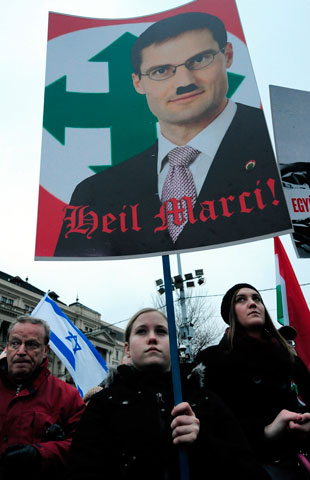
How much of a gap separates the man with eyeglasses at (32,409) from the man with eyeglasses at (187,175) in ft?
2.80

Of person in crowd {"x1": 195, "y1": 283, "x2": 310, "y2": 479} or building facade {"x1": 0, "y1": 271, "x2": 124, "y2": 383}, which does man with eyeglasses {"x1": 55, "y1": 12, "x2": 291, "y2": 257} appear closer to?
person in crowd {"x1": 195, "y1": 283, "x2": 310, "y2": 479}

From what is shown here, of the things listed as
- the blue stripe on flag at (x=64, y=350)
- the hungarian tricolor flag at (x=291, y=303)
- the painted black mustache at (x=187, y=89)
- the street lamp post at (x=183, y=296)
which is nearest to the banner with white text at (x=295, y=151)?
the hungarian tricolor flag at (x=291, y=303)

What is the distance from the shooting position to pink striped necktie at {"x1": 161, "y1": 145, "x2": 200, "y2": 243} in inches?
69.9

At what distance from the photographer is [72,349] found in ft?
18.1

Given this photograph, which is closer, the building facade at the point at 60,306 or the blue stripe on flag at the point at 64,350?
the blue stripe on flag at the point at 64,350

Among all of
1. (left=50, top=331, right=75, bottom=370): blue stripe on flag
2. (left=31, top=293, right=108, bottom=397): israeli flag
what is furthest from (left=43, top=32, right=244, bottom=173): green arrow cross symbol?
(left=50, top=331, right=75, bottom=370): blue stripe on flag

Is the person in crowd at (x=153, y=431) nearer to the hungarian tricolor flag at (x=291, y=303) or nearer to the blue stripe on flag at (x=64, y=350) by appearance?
the hungarian tricolor flag at (x=291, y=303)

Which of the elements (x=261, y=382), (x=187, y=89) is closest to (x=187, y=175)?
(x=187, y=89)

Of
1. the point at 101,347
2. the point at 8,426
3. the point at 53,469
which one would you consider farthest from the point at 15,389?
the point at 101,347

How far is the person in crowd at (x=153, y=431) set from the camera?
1.39m

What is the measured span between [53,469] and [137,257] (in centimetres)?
120

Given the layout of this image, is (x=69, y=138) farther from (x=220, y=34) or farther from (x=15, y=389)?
(x=15, y=389)

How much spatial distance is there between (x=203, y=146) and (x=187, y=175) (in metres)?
0.22

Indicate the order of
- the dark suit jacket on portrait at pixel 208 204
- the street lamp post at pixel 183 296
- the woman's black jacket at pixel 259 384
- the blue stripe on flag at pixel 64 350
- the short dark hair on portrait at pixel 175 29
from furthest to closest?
the street lamp post at pixel 183 296 < the blue stripe on flag at pixel 64 350 < the short dark hair on portrait at pixel 175 29 < the woman's black jacket at pixel 259 384 < the dark suit jacket on portrait at pixel 208 204
